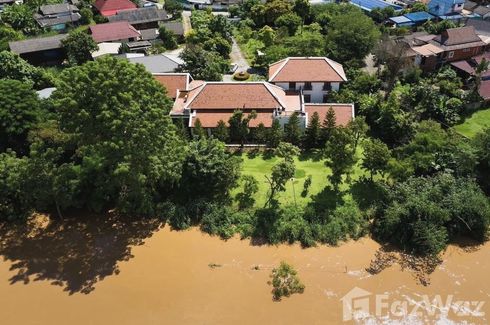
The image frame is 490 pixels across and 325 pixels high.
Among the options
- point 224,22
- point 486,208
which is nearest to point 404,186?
point 486,208

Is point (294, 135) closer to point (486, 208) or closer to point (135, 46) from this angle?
point (486, 208)

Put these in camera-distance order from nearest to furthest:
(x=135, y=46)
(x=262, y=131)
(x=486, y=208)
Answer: (x=486, y=208), (x=262, y=131), (x=135, y=46)

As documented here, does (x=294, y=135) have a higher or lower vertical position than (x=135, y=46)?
lower

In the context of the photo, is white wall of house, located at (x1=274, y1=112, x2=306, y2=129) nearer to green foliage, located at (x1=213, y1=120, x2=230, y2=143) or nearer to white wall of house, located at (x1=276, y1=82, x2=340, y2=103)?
green foliage, located at (x1=213, y1=120, x2=230, y2=143)

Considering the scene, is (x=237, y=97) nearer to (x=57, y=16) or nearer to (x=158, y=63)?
(x=158, y=63)

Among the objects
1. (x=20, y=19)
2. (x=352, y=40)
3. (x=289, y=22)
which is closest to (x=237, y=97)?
(x=352, y=40)

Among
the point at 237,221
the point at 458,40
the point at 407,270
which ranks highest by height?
the point at 458,40
